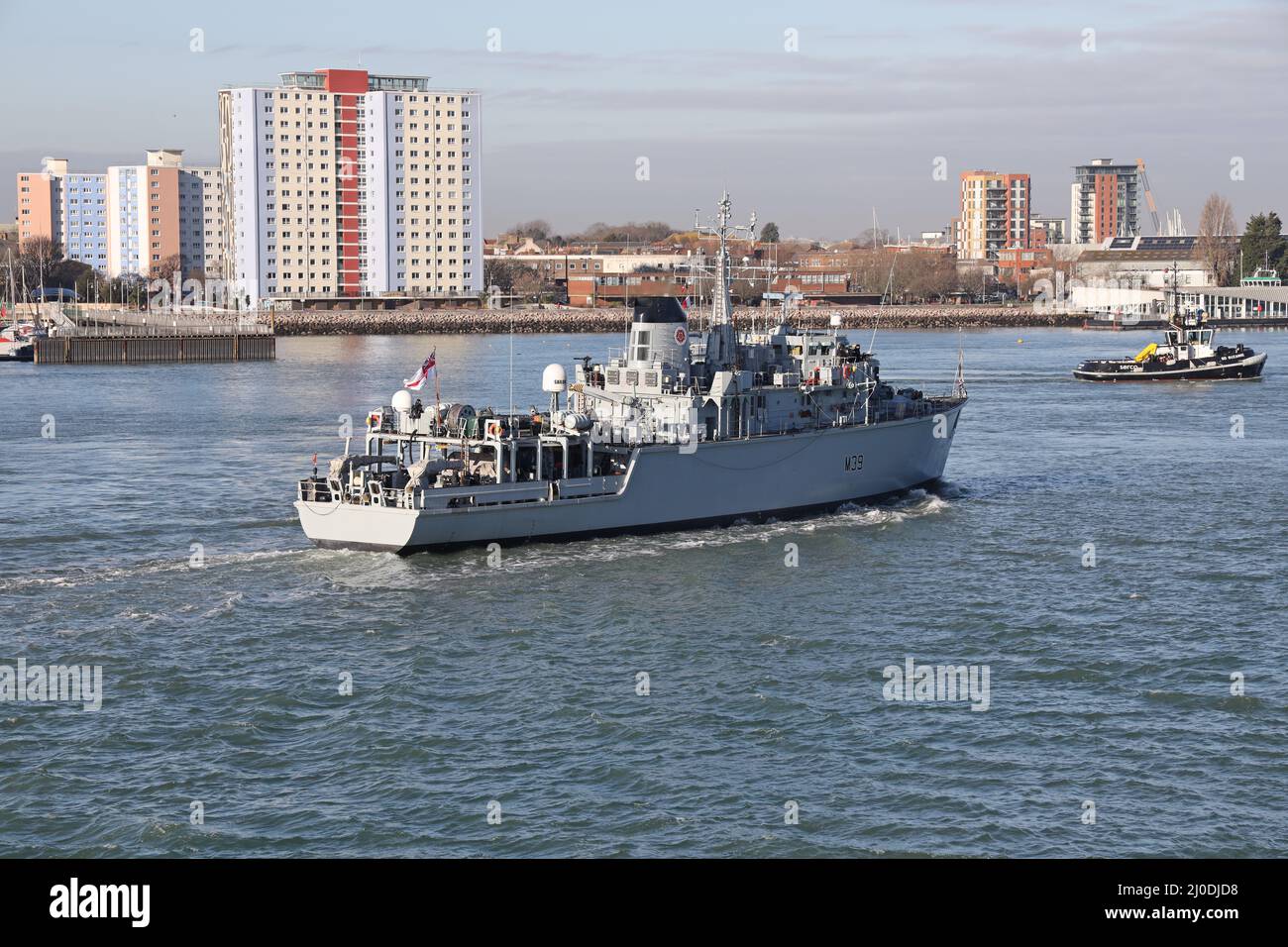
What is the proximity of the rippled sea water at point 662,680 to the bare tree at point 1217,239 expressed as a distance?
150771 millimetres

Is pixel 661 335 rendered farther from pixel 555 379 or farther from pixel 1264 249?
pixel 1264 249

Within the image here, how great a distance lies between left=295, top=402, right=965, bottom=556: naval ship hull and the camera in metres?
32.3

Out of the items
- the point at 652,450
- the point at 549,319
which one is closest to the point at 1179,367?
the point at 652,450

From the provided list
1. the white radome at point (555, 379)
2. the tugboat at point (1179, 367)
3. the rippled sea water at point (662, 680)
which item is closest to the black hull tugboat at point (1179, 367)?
the tugboat at point (1179, 367)

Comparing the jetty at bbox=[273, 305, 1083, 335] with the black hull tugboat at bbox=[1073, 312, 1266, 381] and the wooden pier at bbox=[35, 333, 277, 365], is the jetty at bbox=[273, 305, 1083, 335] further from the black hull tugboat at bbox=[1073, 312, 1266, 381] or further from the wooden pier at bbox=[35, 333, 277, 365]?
the black hull tugboat at bbox=[1073, 312, 1266, 381]

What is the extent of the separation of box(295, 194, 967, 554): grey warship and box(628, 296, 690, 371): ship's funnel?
0.04 m

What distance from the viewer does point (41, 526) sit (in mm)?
36031

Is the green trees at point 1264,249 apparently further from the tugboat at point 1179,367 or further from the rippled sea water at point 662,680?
the rippled sea water at point 662,680

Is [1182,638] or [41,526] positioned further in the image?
[41,526]

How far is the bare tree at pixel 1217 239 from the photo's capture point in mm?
182375

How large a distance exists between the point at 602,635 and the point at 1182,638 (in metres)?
10.5

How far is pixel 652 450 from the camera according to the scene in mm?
34625
